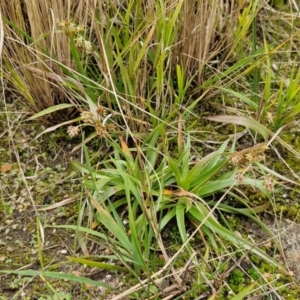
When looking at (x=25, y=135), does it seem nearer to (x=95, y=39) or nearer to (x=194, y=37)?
(x=95, y=39)

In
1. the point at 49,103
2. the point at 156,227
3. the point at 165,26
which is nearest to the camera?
the point at 156,227

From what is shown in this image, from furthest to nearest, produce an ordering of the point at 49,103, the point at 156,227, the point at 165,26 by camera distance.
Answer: the point at 49,103
the point at 165,26
the point at 156,227

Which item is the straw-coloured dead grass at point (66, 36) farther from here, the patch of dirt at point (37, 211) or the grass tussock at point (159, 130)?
the patch of dirt at point (37, 211)

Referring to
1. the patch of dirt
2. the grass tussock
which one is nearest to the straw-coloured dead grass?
the grass tussock

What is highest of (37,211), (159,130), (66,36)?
(66,36)

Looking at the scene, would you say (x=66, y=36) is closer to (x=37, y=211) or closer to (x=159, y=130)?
(x=159, y=130)

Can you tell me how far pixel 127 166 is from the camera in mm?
1263

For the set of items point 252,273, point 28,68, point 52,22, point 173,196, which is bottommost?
point 252,273

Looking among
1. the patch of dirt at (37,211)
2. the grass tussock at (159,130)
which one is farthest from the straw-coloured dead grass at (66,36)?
the patch of dirt at (37,211)

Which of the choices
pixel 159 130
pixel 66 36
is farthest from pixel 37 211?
pixel 66 36

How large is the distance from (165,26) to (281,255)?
641 millimetres

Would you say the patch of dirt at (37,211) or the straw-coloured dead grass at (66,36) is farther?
the straw-coloured dead grass at (66,36)

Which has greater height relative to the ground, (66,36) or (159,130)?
(66,36)

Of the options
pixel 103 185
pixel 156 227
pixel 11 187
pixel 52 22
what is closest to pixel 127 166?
pixel 103 185
